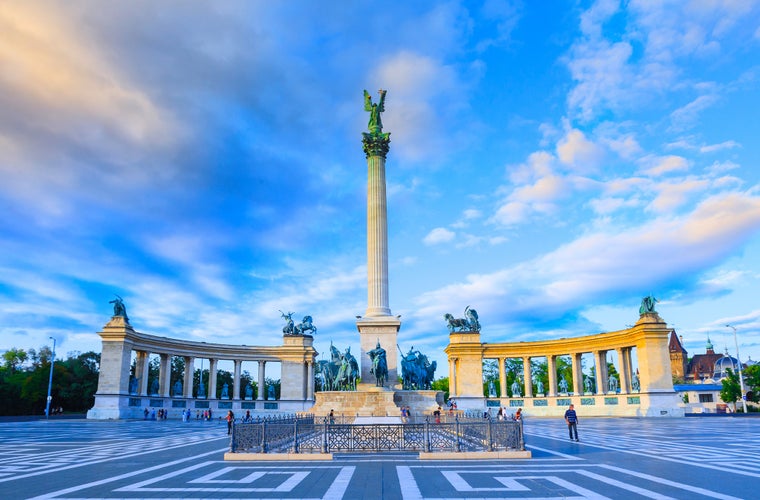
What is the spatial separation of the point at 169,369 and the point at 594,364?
59.7 meters

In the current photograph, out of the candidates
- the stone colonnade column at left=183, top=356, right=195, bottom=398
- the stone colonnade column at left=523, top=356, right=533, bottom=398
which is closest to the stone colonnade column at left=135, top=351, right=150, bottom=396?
the stone colonnade column at left=183, top=356, right=195, bottom=398

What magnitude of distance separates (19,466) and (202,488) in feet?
30.2

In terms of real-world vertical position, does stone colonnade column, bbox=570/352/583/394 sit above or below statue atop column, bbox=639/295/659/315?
below

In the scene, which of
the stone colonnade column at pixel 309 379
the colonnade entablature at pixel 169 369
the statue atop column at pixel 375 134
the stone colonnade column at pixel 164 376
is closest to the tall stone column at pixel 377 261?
the statue atop column at pixel 375 134

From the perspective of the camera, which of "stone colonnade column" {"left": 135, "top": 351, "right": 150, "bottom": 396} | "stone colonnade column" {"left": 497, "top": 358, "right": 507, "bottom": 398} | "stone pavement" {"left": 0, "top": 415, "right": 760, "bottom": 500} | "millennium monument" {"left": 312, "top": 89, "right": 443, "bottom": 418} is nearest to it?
"stone pavement" {"left": 0, "top": 415, "right": 760, "bottom": 500}

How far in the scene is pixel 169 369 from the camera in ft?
241

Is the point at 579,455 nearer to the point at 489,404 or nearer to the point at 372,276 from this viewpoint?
the point at 372,276

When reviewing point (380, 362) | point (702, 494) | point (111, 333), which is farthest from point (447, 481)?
point (111, 333)

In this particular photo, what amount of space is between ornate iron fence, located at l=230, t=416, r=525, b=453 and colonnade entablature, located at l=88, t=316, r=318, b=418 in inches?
1963

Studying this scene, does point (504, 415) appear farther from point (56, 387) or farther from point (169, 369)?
point (56, 387)

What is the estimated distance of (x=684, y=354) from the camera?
162 metres

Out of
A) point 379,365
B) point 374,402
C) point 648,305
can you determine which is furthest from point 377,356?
point 648,305

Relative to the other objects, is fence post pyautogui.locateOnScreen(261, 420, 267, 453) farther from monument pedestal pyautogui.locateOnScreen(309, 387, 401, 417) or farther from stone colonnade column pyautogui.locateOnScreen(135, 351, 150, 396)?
stone colonnade column pyautogui.locateOnScreen(135, 351, 150, 396)

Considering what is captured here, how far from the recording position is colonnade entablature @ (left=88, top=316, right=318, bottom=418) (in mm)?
63406
